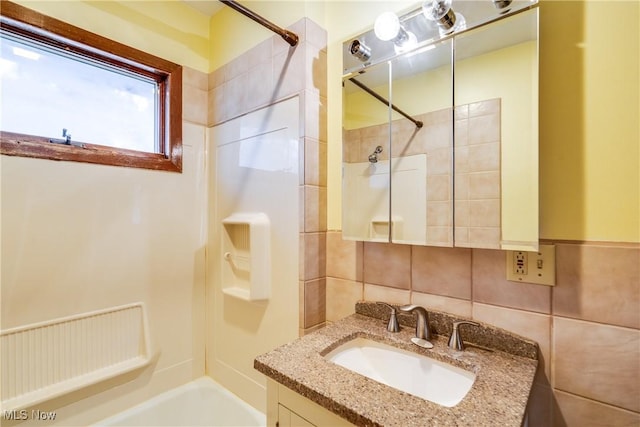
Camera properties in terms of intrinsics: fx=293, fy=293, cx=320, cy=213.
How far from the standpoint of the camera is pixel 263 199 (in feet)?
4.50

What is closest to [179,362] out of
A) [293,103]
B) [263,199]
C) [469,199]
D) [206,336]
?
[206,336]

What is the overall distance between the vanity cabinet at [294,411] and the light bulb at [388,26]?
111 centimetres

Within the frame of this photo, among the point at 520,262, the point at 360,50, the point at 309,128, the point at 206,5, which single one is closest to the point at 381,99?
the point at 360,50

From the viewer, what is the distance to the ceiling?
1.58 m

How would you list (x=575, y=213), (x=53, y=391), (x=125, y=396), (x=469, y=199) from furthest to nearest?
1. (x=125, y=396)
2. (x=53, y=391)
3. (x=469, y=199)
4. (x=575, y=213)

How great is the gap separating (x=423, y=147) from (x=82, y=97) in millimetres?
1503

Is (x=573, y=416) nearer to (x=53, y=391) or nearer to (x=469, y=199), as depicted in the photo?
(x=469, y=199)

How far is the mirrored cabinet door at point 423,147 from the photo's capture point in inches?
36.4

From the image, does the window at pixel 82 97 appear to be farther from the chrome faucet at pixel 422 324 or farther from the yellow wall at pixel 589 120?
the yellow wall at pixel 589 120

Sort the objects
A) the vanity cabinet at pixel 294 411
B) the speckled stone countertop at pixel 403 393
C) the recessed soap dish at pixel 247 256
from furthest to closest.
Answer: the recessed soap dish at pixel 247 256 → the vanity cabinet at pixel 294 411 → the speckled stone countertop at pixel 403 393

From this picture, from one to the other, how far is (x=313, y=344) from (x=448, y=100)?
87cm
